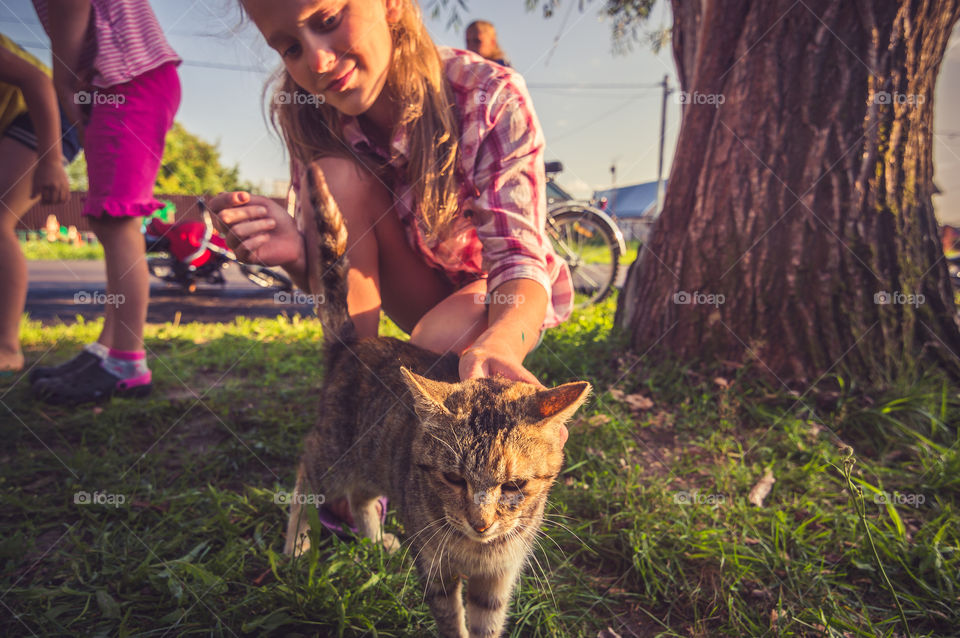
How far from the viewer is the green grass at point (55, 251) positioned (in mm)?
13070

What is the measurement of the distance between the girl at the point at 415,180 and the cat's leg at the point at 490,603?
640 millimetres

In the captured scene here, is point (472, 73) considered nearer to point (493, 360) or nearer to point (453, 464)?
point (493, 360)

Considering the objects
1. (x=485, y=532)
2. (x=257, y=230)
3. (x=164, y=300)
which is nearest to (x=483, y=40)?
(x=257, y=230)

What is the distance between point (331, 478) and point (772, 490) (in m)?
1.86

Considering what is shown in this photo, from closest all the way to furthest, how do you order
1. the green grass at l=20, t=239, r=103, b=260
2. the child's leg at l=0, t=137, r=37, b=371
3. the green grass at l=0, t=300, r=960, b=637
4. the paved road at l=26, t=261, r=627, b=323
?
the green grass at l=0, t=300, r=960, b=637
the child's leg at l=0, t=137, r=37, b=371
the paved road at l=26, t=261, r=627, b=323
the green grass at l=20, t=239, r=103, b=260

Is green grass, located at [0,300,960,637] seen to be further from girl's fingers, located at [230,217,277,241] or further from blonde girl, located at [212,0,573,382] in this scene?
girl's fingers, located at [230,217,277,241]

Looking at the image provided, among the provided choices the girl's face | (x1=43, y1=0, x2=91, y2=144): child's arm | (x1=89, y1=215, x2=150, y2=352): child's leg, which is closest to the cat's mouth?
the girl's face

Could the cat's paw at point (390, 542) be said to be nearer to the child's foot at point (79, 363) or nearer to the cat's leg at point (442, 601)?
the cat's leg at point (442, 601)

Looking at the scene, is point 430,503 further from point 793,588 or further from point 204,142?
point 204,142

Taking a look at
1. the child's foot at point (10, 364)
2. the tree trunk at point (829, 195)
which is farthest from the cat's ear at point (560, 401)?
the child's foot at point (10, 364)

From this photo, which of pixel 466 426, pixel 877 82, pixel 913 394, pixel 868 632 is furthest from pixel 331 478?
pixel 877 82

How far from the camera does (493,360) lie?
1576mm

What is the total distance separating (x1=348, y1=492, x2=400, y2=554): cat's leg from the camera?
6.19ft

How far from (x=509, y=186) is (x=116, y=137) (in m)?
2.38
